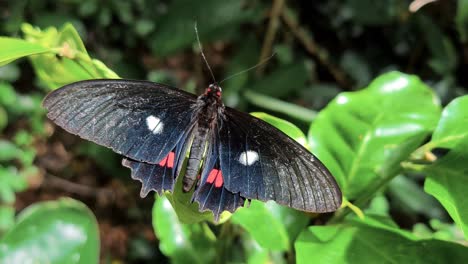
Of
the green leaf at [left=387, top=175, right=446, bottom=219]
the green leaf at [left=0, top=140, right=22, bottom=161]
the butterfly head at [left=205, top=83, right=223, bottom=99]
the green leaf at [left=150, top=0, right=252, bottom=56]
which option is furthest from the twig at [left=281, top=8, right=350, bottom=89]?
the butterfly head at [left=205, top=83, right=223, bottom=99]

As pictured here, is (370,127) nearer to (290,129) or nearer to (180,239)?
(290,129)

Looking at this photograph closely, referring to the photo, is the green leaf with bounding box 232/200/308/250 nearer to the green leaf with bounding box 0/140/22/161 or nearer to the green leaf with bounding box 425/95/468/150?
the green leaf with bounding box 425/95/468/150

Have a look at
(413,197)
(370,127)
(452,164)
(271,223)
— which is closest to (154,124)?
(271,223)

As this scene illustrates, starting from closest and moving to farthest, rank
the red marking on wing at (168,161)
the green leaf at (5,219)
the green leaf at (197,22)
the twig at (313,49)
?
the red marking on wing at (168,161) → the green leaf at (5,219) → the green leaf at (197,22) → the twig at (313,49)

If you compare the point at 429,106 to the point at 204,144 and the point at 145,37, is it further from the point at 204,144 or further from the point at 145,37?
the point at 145,37

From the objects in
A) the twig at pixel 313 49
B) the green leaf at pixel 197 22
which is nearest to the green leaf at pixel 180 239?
the green leaf at pixel 197 22

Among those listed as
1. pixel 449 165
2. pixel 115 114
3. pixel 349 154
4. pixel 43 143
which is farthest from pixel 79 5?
pixel 449 165

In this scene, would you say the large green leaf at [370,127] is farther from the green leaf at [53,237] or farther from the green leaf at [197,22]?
the green leaf at [197,22]
